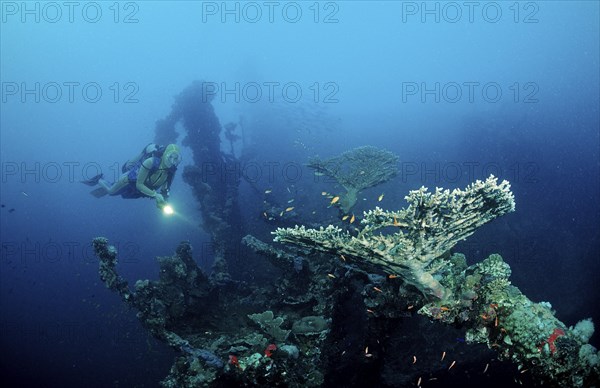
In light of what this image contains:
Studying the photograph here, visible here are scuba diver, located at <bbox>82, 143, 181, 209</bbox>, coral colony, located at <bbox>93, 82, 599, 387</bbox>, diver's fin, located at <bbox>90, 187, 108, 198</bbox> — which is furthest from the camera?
diver's fin, located at <bbox>90, 187, 108, 198</bbox>

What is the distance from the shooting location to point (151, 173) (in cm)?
874

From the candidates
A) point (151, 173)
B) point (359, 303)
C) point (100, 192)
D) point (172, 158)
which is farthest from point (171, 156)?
point (359, 303)

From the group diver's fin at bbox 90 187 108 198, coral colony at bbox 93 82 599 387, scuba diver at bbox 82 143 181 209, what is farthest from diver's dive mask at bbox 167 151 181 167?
diver's fin at bbox 90 187 108 198

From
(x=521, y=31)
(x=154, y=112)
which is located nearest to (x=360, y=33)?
(x=521, y=31)

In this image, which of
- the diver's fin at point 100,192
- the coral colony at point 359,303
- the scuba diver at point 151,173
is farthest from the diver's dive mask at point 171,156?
the diver's fin at point 100,192

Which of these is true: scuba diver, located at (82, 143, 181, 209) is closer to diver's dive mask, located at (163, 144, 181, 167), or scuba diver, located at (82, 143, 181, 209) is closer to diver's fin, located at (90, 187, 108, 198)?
diver's dive mask, located at (163, 144, 181, 167)

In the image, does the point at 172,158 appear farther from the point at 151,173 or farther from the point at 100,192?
the point at 100,192

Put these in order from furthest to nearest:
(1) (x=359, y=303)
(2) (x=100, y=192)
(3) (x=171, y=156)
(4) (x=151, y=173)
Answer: (2) (x=100, y=192) < (4) (x=151, y=173) < (3) (x=171, y=156) < (1) (x=359, y=303)

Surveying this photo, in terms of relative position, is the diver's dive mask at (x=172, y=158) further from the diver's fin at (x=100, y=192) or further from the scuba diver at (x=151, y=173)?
the diver's fin at (x=100, y=192)

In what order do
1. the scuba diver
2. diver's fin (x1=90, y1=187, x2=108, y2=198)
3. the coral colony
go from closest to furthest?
1. the coral colony
2. the scuba diver
3. diver's fin (x1=90, y1=187, x2=108, y2=198)

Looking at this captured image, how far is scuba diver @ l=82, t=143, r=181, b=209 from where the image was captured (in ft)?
27.8

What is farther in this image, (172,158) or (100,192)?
(100,192)

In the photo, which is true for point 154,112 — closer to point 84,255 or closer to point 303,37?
point 303,37

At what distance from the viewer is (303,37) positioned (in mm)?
172375
